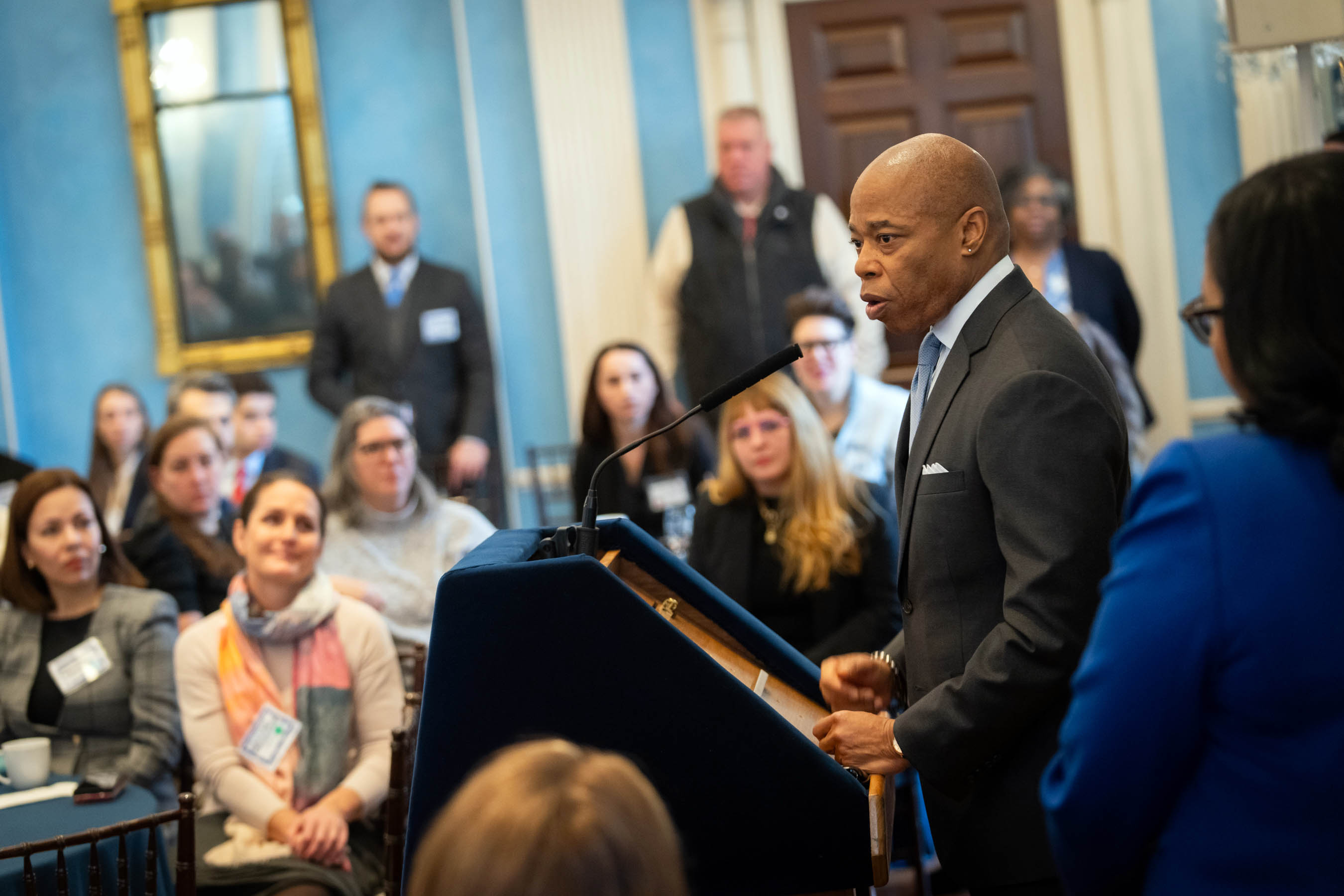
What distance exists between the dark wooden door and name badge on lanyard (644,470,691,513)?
6.56ft

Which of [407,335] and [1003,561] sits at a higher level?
[407,335]

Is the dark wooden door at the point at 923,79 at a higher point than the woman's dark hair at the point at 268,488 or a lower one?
higher

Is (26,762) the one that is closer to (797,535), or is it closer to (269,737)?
(269,737)

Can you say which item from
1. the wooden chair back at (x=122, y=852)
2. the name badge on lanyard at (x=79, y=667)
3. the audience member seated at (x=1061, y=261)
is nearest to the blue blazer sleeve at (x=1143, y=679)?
the wooden chair back at (x=122, y=852)

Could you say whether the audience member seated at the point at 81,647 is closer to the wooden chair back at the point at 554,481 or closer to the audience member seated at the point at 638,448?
the audience member seated at the point at 638,448

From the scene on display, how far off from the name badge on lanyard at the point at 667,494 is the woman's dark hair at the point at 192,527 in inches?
48.8

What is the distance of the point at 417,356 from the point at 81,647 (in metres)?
2.63

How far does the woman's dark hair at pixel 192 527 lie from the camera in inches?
153

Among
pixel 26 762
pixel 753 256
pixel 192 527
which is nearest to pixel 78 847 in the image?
pixel 26 762

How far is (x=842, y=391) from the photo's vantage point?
166 inches

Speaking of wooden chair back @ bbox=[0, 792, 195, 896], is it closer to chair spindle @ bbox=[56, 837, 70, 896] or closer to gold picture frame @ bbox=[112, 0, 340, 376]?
chair spindle @ bbox=[56, 837, 70, 896]

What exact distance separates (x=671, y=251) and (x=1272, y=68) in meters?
2.31

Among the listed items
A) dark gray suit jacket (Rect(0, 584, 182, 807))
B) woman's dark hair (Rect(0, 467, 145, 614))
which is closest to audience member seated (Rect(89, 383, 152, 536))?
woman's dark hair (Rect(0, 467, 145, 614))

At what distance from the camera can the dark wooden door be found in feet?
18.7
